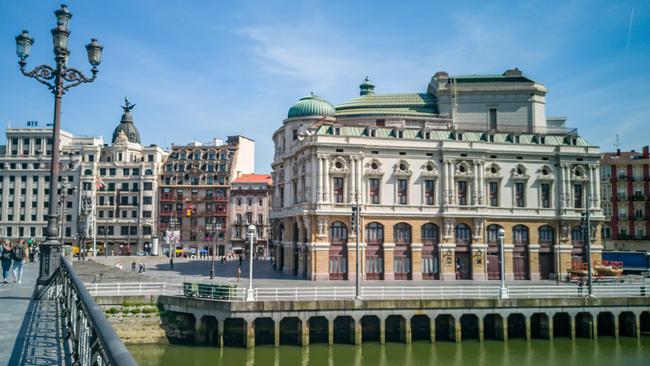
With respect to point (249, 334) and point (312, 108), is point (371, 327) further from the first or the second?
point (312, 108)

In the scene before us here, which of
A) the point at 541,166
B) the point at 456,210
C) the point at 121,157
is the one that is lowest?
the point at 456,210

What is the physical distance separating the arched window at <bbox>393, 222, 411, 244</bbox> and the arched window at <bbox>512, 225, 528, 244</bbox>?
12.1 meters

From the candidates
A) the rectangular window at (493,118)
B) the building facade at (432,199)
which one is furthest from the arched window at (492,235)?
the rectangular window at (493,118)

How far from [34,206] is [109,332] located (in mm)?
114780

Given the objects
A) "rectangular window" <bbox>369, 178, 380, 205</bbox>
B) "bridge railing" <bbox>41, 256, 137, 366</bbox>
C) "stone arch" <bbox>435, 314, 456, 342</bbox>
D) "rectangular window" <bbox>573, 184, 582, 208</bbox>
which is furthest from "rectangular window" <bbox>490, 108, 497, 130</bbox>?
"bridge railing" <bbox>41, 256, 137, 366</bbox>

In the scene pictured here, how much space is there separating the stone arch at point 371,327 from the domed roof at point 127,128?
285 feet

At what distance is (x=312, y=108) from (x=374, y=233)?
18330 mm

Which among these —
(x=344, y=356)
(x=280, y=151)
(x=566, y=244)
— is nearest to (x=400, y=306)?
(x=344, y=356)

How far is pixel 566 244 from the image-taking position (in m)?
61.2

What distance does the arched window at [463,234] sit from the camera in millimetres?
59406

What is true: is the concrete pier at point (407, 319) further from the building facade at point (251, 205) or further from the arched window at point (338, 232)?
the building facade at point (251, 205)

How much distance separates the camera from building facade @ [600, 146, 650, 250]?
8650 cm

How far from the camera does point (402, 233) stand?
192 feet

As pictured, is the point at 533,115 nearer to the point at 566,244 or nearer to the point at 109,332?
the point at 566,244
